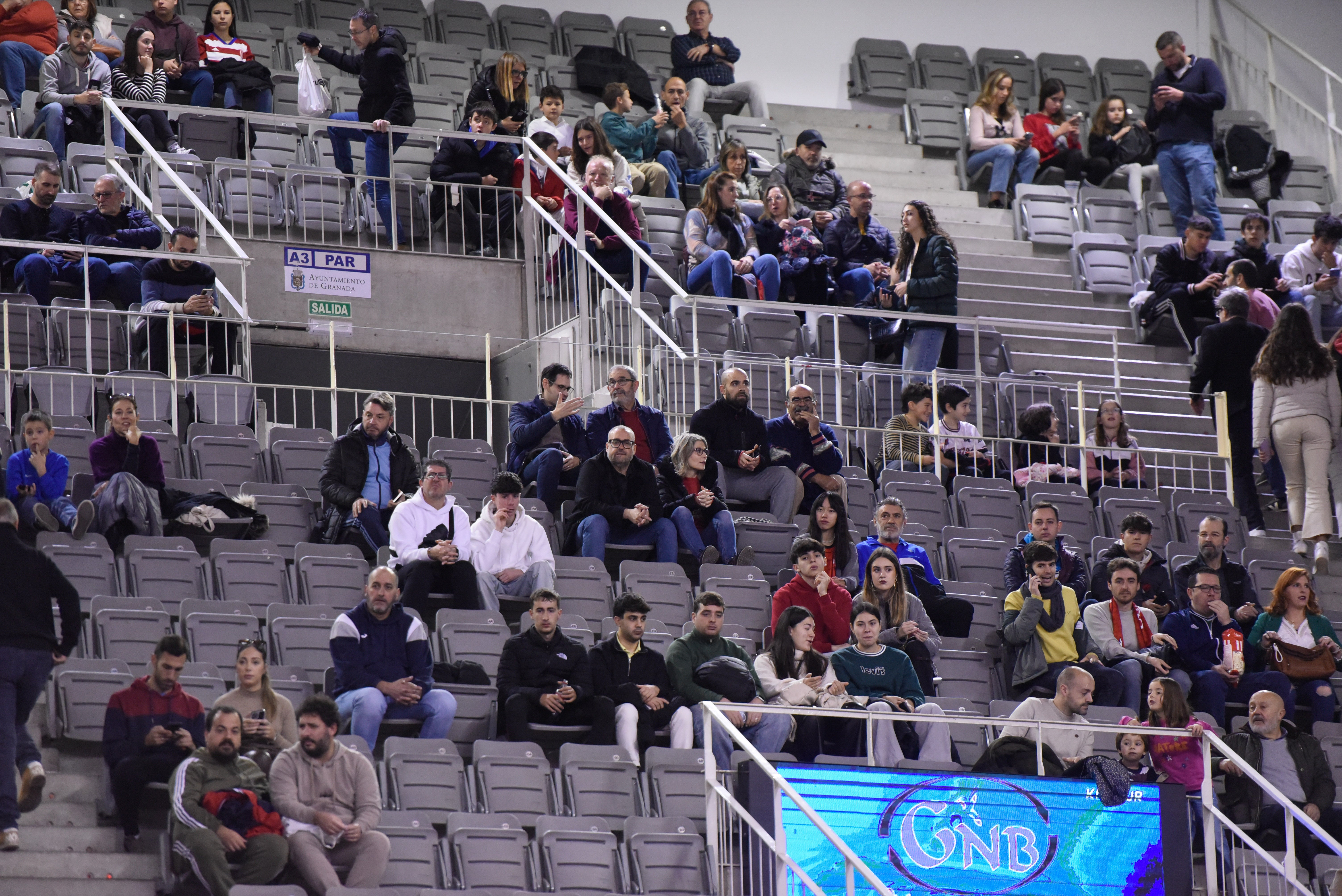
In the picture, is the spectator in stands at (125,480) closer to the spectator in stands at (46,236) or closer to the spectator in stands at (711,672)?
the spectator in stands at (46,236)

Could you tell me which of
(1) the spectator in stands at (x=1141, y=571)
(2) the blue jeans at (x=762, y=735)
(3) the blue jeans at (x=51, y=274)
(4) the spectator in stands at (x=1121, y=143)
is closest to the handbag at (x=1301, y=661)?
(1) the spectator in stands at (x=1141, y=571)

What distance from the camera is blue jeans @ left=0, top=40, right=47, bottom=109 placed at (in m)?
15.9

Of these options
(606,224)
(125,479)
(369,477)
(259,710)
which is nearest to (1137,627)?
(369,477)

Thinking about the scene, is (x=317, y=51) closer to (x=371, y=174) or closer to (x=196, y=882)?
(x=371, y=174)

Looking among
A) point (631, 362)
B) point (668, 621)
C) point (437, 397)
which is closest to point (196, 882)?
point (668, 621)

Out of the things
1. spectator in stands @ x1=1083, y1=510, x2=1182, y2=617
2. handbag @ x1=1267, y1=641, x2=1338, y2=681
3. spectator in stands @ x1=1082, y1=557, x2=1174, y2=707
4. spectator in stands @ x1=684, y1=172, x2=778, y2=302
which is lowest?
handbag @ x1=1267, y1=641, x2=1338, y2=681

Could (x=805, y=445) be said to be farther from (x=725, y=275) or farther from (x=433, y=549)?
(x=433, y=549)

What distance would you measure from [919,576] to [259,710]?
12.8ft

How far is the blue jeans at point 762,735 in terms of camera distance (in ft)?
32.4

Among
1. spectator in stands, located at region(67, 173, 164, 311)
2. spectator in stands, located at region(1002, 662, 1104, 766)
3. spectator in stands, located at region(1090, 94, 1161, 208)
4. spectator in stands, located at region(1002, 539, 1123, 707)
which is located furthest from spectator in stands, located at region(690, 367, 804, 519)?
spectator in stands, located at region(1090, 94, 1161, 208)

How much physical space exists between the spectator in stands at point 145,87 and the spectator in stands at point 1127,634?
7033 mm

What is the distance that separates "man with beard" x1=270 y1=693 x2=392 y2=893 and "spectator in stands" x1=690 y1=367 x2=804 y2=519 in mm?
4073

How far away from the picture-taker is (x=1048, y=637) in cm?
1161

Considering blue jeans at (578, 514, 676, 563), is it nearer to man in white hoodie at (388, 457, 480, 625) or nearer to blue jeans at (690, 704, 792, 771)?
man in white hoodie at (388, 457, 480, 625)
